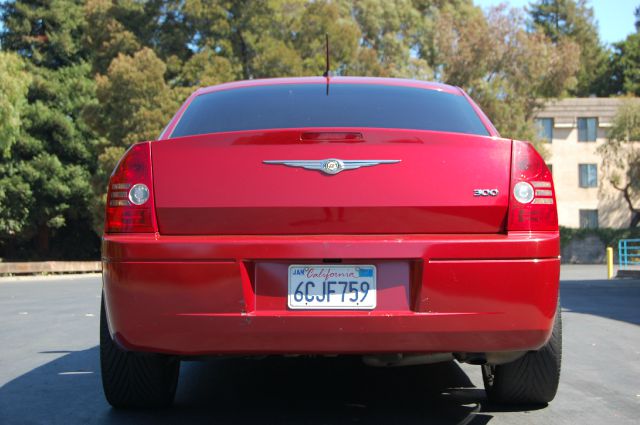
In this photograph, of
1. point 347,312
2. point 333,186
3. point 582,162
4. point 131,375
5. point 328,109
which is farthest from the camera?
point 582,162

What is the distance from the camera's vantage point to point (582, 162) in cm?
5025

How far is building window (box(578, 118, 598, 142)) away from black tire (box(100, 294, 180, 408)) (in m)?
49.1

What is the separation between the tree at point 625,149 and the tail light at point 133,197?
4452 cm

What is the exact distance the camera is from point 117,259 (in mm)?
Result: 3668

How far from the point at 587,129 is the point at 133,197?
164 feet

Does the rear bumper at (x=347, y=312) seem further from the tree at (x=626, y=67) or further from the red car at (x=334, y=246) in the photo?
the tree at (x=626, y=67)

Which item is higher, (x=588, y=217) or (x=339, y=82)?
(x=339, y=82)

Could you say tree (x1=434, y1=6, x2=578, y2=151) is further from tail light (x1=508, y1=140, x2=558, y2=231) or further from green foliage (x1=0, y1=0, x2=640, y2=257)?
tail light (x1=508, y1=140, x2=558, y2=231)

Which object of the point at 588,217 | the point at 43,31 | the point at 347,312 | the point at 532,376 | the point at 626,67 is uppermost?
the point at 626,67

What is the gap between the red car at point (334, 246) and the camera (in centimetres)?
349

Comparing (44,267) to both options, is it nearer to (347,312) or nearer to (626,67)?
(347,312)

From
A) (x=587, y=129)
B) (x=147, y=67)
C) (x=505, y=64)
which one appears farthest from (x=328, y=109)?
→ (x=587, y=129)

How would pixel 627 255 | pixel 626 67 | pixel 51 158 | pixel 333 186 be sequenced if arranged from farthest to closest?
1. pixel 626 67
2. pixel 51 158
3. pixel 627 255
4. pixel 333 186

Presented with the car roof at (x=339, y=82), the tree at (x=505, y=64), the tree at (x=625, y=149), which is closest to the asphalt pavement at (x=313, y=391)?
the car roof at (x=339, y=82)
